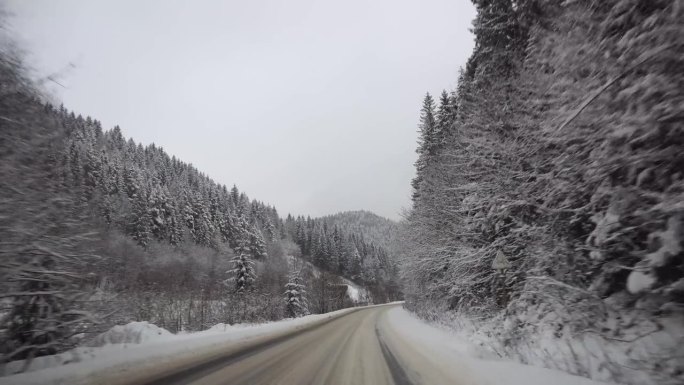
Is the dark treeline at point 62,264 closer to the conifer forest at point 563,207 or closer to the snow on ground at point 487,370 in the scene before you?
the conifer forest at point 563,207

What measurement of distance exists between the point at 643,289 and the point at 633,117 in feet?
7.79

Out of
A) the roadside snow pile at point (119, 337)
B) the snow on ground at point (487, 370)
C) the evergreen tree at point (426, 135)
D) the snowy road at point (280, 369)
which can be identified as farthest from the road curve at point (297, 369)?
the evergreen tree at point (426, 135)

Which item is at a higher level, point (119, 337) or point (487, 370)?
point (119, 337)

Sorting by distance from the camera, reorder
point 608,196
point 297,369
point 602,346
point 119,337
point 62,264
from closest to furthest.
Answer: point 602,346 → point 608,196 → point 62,264 → point 297,369 → point 119,337

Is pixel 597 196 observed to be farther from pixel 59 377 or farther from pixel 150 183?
pixel 150 183

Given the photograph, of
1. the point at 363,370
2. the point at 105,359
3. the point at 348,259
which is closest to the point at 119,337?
the point at 105,359

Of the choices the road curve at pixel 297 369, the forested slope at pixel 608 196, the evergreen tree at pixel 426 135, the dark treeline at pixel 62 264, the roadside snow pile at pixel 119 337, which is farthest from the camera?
the evergreen tree at pixel 426 135

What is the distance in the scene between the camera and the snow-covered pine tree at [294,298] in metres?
36.6

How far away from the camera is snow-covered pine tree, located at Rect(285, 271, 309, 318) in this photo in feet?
120

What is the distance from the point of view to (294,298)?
122ft

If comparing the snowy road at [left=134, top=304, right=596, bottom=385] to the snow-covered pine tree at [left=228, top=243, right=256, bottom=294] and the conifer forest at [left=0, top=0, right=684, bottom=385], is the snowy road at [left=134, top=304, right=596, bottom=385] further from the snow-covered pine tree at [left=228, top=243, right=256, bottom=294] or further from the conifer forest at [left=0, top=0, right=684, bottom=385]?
the snow-covered pine tree at [left=228, top=243, right=256, bottom=294]

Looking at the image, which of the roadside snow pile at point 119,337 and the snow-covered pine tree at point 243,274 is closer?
the roadside snow pile at point 119,337

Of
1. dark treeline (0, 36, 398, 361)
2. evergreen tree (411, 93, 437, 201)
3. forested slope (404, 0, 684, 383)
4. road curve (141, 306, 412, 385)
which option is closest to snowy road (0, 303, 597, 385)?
road curve (141, 306, 412, 385)

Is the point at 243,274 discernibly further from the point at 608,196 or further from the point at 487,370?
the point at 608,196
